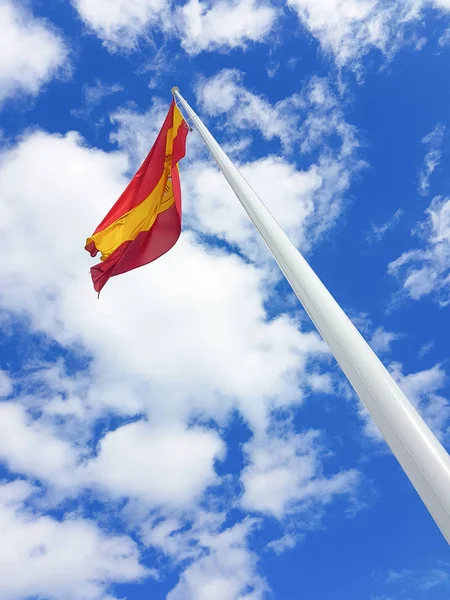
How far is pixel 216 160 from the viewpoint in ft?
35.4

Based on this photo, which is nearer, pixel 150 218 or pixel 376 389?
pixel 376 389

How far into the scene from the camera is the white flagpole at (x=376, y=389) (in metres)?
4.53

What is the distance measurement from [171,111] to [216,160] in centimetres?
475

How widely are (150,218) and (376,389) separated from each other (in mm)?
10626

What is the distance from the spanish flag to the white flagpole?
6.93 meters

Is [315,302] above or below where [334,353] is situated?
above

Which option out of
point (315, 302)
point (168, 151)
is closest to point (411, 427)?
point (315, 302)

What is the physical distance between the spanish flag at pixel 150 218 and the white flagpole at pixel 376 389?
6927 mm

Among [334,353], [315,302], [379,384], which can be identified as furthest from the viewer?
[315,302]

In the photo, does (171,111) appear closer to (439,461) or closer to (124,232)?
(124,232)

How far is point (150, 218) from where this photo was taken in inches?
579

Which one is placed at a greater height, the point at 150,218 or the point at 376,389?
the point at 150,218

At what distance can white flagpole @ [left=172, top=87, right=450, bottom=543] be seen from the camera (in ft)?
14.9

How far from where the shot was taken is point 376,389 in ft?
17.3
